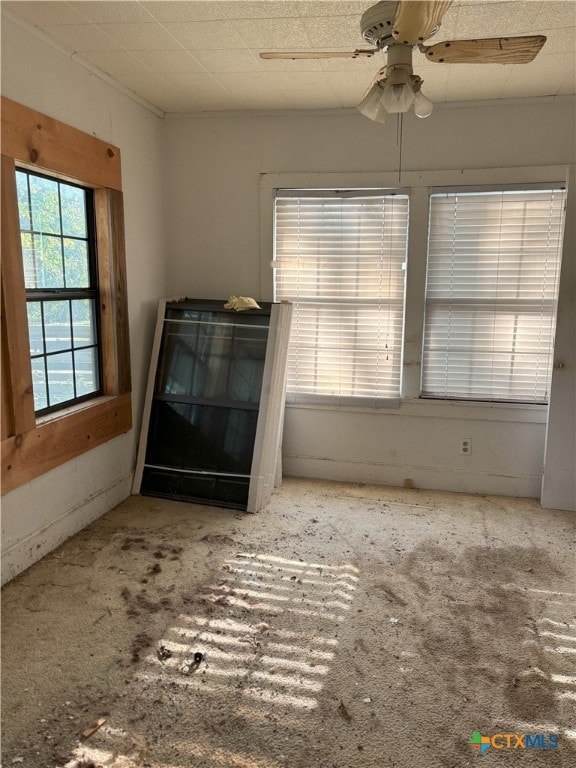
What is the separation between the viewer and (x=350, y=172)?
365 centimetres

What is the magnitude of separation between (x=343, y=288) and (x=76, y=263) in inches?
70.8

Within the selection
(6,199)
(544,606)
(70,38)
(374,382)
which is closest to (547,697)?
(544,606)

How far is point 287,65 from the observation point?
2855 millimetres

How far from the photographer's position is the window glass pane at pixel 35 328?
269 centimetres

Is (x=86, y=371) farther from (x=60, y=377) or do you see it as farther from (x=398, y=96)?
(x=398, y=96)

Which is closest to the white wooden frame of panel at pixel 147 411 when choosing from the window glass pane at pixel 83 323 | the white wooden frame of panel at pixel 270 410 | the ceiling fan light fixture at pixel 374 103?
the window glass pane at pixel 83 323

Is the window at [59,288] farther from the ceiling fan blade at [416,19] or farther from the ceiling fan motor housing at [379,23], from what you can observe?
the ceiling fan blade at [416,19]

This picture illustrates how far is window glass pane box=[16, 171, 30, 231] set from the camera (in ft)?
8.38

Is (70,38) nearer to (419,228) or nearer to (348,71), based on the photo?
(348,71)

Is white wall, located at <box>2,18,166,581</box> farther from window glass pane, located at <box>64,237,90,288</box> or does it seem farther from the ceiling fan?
the ceiling fan

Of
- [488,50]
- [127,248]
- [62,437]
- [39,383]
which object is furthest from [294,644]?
[127,248]

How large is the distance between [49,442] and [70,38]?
2.04 metres

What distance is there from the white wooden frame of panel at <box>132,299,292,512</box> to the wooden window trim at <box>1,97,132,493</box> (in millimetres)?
243

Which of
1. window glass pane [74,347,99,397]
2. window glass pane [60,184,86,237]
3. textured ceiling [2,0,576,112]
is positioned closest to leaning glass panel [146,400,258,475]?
window glass pane [74,347,99,397]
